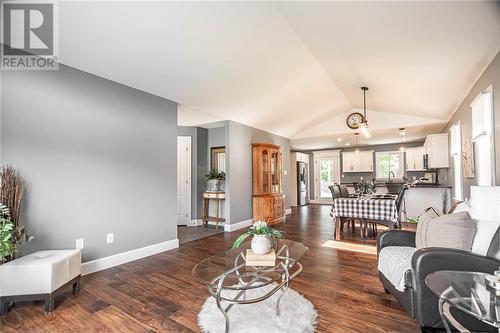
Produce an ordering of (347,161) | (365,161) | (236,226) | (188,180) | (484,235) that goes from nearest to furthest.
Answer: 1. (484,235)
2. (236,226)
3. (188,180)
4. (365,161)
5. (347,161)

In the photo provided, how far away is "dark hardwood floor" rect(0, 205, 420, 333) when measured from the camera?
72.2 inches

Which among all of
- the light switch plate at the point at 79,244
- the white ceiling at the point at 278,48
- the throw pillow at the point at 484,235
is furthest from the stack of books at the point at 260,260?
the white ceiling at the point at 278,48

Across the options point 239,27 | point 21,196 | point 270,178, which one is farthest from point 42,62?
point 270,178

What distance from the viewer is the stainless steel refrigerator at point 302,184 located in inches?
380

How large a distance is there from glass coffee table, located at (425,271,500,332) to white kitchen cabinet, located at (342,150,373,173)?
840cm

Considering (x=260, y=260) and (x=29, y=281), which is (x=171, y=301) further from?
(x=29, y=281)

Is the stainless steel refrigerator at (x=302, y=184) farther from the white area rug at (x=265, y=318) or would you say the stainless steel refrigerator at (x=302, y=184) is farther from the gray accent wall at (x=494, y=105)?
the white area rug at (x=265, y=318)

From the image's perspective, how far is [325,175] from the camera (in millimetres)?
10336

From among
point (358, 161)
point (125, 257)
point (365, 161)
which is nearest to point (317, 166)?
point (358, 161)

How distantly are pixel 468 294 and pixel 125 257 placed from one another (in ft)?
11.8

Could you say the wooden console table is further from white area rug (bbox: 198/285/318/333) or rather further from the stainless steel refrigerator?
the stainless steel refrigerator

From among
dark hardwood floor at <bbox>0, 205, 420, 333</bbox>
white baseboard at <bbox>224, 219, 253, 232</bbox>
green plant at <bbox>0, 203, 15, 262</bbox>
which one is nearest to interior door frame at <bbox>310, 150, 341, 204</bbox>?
white baseboard at <bbox>224, 219, 253, 232</bbox>

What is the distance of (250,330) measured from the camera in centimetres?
170

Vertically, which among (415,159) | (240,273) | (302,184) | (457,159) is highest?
(415,159)
